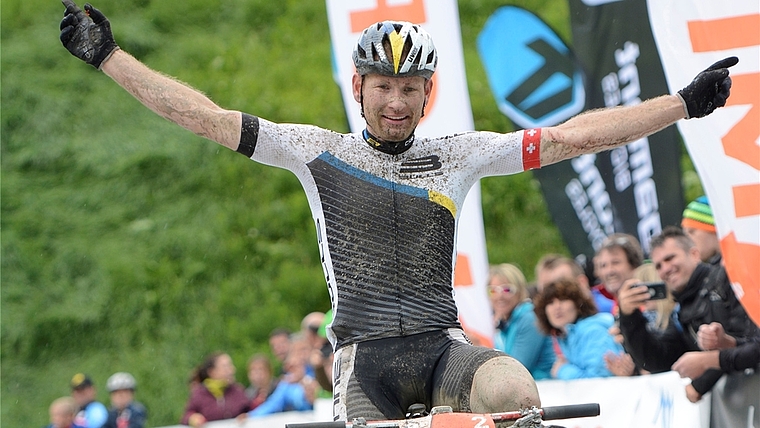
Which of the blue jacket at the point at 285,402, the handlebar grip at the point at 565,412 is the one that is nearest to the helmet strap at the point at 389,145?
the handlebar grip at the point at 565,412

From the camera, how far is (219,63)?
848 inches

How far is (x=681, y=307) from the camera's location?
8289mm

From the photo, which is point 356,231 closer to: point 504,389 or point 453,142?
point 453,142

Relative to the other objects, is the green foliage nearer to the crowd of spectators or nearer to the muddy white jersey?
the crowd of spectators

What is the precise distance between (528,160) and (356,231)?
967 mm

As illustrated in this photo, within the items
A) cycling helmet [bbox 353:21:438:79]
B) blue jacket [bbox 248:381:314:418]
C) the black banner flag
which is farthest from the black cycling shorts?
blue jacket [bbox 248:381:314:418]

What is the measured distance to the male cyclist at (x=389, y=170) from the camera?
5.25 meters

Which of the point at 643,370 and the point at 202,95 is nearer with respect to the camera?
the point at 202,95

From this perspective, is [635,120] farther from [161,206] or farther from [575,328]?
[161,206]

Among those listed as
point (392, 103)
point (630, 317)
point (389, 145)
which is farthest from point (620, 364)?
point (392, 103)

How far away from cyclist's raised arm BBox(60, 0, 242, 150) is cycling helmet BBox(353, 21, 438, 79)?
0.70m

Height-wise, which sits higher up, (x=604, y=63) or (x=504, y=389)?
(x=604, y=63)

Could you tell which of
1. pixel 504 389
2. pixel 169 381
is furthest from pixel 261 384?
pixel 504 389

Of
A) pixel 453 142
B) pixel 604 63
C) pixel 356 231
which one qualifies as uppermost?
pixel 604 63
